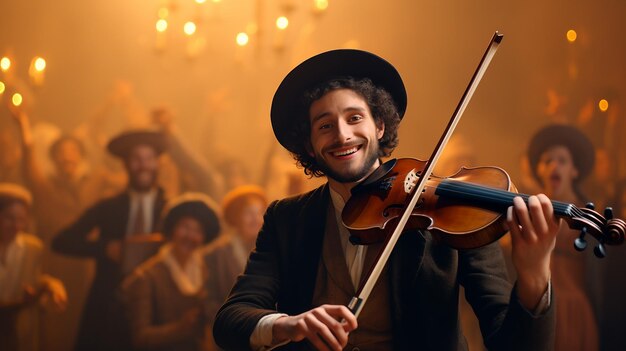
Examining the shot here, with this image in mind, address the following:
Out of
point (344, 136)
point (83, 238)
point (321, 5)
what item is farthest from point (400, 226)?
point (321, 5)

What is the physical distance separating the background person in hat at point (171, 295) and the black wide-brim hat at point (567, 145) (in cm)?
241

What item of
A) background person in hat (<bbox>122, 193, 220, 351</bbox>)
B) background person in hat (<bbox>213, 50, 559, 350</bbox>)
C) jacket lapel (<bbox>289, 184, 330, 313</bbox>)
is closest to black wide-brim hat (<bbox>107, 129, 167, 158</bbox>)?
background person in hat (<bbox>122, 193, 220, 351</bbox>)

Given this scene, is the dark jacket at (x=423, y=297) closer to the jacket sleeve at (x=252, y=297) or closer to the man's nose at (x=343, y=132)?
the jacket sleeve at (x=252, y=297)

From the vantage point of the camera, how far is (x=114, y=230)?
513cm

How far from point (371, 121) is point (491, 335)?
63 cm

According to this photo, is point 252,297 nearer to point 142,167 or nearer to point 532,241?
point 532,241

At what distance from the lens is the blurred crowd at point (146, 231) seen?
4.96 metres

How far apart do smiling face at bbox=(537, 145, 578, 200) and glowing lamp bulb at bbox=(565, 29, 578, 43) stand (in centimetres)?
79

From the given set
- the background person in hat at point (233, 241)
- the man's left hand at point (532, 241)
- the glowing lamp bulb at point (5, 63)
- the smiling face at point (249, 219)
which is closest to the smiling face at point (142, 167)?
the background person in hat at point (233, 241)

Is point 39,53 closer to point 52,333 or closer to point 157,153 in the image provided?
point 157,153

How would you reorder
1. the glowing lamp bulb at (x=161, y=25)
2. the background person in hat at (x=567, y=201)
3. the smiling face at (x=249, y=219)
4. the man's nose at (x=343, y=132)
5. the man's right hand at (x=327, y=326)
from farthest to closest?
1. the glowing lamp bulb at (x=161, y=25)
2. the smiling face at (x=249, y=219)
3. the background person in hat at (x=567, y=201)
4. the man's nose at (x=343, y=132)
5. the man's right hand at (x=327, y=326)

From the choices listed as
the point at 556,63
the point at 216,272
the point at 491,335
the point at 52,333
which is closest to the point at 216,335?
the point at 491,335

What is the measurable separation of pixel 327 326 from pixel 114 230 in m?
3.92

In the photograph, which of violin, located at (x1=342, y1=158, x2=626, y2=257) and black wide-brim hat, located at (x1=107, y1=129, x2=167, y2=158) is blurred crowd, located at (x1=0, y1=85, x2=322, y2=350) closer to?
black wide-brim hat, located at (x1=107, y1=129, x2=167, y2=158)
